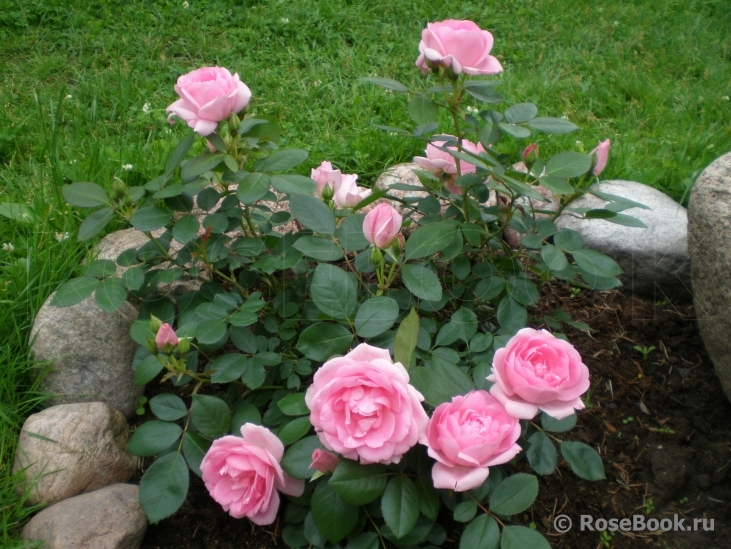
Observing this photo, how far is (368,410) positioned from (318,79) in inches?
109

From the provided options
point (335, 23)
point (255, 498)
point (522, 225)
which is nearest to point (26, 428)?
point (255, 498)

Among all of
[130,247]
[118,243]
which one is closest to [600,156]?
[130,247]

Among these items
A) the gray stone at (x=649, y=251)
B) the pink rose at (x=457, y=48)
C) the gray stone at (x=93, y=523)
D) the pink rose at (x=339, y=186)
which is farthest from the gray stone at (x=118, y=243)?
the gray stone at (x=649, y=251)

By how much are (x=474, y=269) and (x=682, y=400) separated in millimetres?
819

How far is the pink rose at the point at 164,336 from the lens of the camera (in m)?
1.37

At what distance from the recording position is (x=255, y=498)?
1373mm

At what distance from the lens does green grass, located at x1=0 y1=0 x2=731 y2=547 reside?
2.67 m

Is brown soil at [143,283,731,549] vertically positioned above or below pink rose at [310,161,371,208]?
below

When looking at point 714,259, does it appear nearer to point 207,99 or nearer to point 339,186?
point 339,186

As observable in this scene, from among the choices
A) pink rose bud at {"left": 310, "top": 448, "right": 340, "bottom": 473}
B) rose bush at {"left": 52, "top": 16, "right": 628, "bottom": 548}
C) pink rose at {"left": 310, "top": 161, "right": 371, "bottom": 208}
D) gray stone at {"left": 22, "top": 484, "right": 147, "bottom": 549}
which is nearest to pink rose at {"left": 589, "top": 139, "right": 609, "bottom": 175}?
rose bush at {"left": 52, "top": 16, "right": 628, "bottom": 548}

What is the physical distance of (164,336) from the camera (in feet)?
4.50

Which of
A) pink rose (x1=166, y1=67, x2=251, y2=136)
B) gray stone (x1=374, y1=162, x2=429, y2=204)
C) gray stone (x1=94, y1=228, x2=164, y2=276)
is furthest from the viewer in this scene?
gray stone (x1=374, y1=162, x2=429, y2=204)

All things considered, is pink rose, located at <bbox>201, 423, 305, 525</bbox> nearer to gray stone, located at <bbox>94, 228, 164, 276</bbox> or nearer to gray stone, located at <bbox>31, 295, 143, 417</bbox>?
gray stone, located at <bbox>31, 295, 143, 417</bbox>

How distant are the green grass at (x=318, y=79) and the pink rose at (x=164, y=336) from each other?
2.88 ft
